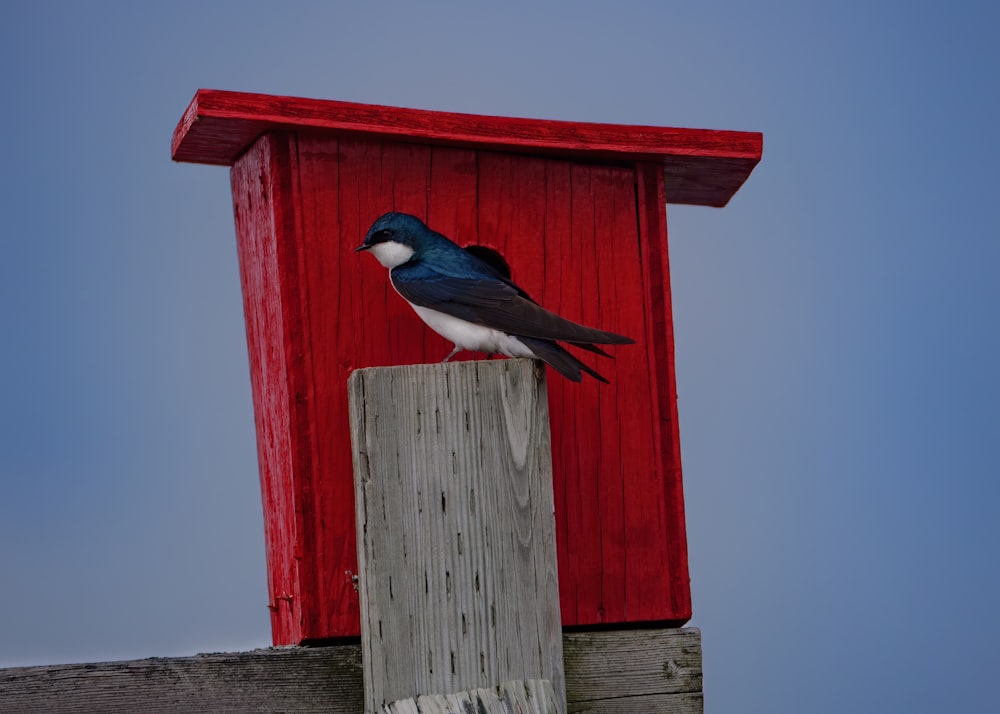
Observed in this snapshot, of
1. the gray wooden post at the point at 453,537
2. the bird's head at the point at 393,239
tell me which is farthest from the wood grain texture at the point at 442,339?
the gray wooden post at the point at 453,537

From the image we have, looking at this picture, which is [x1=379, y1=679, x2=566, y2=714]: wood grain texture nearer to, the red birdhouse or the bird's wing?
the red birdhouse

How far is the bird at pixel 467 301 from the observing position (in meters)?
3.61

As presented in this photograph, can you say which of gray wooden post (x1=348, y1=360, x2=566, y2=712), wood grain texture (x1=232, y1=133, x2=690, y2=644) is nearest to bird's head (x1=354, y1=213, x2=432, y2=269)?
wood grain texture (x1=232, y1=133, x2=690, y2=644)

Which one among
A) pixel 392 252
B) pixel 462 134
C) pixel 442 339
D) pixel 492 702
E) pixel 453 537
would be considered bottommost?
pixel 492 702

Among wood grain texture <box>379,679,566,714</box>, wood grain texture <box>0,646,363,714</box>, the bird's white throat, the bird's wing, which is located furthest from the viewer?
the bird's white throat

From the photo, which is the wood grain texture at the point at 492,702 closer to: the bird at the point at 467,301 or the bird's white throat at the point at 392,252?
the bird at the point at 467,301

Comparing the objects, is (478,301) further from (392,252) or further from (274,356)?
(274,356)

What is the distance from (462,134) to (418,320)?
0.54 meters

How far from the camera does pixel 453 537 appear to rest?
3.22 metres

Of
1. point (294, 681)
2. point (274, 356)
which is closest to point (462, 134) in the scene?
point (274, 356)

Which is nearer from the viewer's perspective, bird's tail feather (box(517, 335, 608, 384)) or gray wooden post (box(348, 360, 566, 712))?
gray wooden post (box(348, 360, 566, 712))

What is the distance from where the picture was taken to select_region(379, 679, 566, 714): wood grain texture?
3.13 m

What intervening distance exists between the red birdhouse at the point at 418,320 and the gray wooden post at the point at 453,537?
0.64 metres

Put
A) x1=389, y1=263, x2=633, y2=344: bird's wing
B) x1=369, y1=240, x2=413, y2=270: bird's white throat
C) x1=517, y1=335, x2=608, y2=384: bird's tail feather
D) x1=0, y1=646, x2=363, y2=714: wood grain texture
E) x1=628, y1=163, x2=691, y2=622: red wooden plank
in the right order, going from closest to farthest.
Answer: x1=0, y1=646, x2=363, y2=714: wood grain texture
x1=517, y1=335, x2=608, y2=384: bird's tail feather
x1=389, y1=263, x2=633, y2=344: bird's wing
x1=369, y1=240, x2=413, y2=270: bird's white throat
x1=628, y1=163, x2=691, y2=622: red wooden plank
